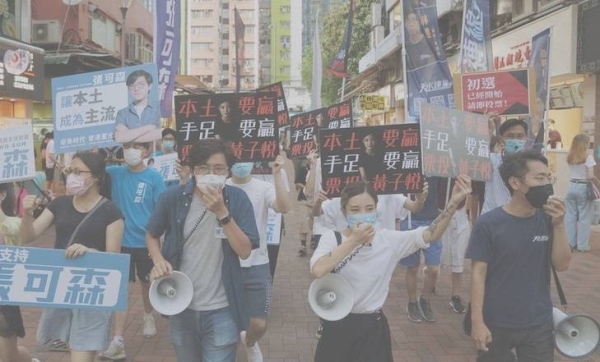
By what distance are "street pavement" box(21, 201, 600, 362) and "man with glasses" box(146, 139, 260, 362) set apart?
1878 millimetres

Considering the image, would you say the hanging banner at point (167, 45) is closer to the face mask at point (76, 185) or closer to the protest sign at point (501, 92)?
the protest sign at point (501, 92)

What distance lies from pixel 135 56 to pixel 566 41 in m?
16.3

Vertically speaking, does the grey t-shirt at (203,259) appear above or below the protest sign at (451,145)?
below

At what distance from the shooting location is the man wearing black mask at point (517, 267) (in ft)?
10.2

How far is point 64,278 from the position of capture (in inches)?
130

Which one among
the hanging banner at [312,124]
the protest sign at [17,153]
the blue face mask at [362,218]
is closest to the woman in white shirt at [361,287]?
the blue face mask at [362,218]

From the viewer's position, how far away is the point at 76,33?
1838 centimetres

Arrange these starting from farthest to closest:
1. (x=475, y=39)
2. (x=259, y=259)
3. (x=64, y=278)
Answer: (x=475, y=39), (x=259, y=259), (x=64, y=278)

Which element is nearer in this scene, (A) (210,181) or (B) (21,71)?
(A) (210,181)

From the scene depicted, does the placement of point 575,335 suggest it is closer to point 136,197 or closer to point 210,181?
point 210,181

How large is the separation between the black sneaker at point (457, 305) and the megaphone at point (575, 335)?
9.57 ft

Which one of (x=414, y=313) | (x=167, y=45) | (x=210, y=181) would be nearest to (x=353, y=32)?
(x=167, y=45)

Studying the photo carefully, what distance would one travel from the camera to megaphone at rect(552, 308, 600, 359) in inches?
128

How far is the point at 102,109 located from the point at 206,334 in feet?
9.48
